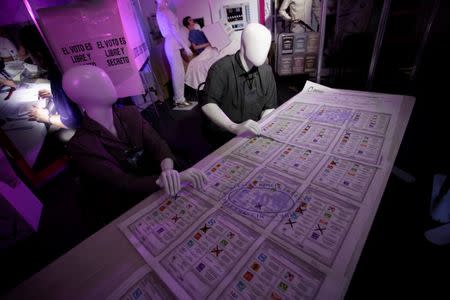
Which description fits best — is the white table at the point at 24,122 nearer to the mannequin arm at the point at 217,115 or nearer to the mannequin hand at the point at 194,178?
the mannequin arm at the point at 217,115

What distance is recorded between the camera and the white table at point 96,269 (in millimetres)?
630

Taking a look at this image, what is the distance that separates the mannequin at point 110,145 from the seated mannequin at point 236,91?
48 cm

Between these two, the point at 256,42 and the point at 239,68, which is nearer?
the point at 256,42

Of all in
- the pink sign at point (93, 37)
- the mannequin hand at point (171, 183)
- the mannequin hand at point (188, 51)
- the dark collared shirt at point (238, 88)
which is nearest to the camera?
the mannequin hand at point (171, 183)

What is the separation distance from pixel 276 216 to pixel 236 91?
3.72 ft

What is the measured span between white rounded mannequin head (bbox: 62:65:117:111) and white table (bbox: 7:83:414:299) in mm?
599

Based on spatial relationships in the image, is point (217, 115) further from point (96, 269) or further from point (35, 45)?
point (35, 45)

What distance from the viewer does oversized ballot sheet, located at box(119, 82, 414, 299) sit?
0.61 metres

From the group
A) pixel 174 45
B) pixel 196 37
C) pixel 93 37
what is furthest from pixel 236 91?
pixel 196 37

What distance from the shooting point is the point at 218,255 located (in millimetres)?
677

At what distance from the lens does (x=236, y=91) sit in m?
1.68

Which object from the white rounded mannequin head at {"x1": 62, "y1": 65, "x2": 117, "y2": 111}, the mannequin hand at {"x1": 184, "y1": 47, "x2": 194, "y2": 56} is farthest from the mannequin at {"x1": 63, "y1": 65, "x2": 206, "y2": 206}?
the mannequin hand at {"x1": 184, "y1": 47, "x2": 194, "y2": 56}

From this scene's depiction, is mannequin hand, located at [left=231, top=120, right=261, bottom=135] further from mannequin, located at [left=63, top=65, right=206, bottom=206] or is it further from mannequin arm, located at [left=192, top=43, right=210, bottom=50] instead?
mannequin arm, located at [left=192, top=43, right=210, bottom=50]

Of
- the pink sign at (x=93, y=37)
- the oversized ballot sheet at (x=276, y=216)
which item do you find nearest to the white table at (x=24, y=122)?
the pink sign at (x=93, y=37)
